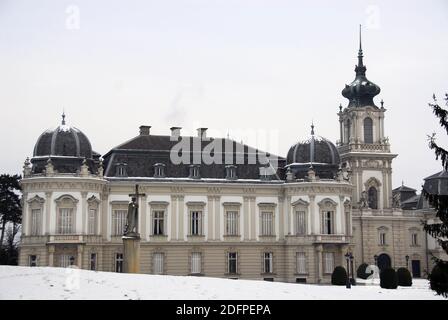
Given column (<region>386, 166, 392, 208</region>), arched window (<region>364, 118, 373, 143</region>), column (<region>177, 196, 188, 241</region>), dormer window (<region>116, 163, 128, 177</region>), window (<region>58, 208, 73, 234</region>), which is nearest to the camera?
window (<region>58, 208, 73, 234</region>)

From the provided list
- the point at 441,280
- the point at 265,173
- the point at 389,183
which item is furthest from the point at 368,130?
the point at 441,280

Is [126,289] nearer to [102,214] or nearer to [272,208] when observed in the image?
[102,214]

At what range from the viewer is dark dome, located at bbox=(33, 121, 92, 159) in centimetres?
6241

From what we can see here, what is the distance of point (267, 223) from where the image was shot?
6744 cm

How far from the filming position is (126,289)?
33.2 metres

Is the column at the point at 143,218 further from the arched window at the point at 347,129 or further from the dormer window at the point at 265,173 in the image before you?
the arched window at the point at 347,129

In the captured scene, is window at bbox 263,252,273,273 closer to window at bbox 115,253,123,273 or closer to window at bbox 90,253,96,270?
window at bbox 115,253,123,273

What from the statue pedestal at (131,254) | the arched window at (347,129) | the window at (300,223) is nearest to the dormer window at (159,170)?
the window at (300,223)

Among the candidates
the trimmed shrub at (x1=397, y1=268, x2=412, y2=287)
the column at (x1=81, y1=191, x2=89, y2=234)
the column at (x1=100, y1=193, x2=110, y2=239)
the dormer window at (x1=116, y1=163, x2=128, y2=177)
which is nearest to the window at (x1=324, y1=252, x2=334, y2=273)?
the trimmed shrub at (x1=397, y1=268, x2=412, y2=287)

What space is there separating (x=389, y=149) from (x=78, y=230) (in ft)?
113

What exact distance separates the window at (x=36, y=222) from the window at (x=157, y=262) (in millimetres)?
9373

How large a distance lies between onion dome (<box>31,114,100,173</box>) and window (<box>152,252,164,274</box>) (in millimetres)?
8539
